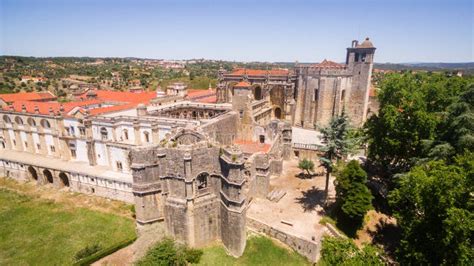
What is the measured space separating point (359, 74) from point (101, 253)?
45979mm

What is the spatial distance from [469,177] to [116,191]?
33.2 meters

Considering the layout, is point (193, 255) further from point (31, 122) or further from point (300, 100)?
point (31, 122)

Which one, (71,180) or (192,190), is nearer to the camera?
(192,190)

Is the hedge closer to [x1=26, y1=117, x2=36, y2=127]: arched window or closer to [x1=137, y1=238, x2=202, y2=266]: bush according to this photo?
[x1=137, y1=238, x2=202, y2=266]: bush

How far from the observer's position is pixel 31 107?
4447 centimetres

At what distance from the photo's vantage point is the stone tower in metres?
47.0

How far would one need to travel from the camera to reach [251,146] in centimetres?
3691

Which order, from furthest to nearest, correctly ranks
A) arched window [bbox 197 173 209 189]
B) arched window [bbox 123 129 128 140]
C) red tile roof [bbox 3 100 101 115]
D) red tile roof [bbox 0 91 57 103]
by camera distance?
red tile roof [bbox 0 91 57 103]
red tile roof [bbox 3 100 101 115]
arched window [bbox 123 129 128 140]
arched window [bbox 197 173 209 189]

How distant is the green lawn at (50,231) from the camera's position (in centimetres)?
2509

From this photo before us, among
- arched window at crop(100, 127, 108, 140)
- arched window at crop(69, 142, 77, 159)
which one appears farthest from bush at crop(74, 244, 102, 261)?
arched window at crop(69, 142, 77, 159)

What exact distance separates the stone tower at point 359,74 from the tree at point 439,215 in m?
27.6

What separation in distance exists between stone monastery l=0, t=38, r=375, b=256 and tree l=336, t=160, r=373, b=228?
306 inches

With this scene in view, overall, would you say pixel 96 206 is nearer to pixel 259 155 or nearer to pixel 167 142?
pixel 167 142

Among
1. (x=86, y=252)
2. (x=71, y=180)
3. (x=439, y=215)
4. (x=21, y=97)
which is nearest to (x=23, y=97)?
(x=21, y=97)
